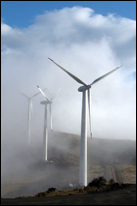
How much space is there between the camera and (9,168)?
85.2 m

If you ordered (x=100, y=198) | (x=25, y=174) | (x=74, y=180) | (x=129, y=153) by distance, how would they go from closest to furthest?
(x=100, y=198) < (x=74, y=180) < (x=25, y=174) < (x=129, y=153)

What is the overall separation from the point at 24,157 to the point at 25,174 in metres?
32.3

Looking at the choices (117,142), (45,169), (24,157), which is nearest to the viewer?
(45,169)

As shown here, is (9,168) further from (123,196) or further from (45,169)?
(123,196)

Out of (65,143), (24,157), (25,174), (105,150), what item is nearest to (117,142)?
(105,150)

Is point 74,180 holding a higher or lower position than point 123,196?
lower

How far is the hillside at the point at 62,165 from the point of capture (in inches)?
2519

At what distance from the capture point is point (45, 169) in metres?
92.2

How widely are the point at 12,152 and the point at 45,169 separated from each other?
2951 cm

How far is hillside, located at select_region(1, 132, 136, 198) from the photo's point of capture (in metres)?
64.0

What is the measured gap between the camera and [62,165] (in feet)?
338

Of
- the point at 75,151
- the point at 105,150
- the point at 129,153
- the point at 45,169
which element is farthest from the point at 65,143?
the point at 45,169

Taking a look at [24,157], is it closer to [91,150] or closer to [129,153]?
[91,150]

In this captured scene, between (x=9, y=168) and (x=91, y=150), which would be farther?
(x=91, y=150)
